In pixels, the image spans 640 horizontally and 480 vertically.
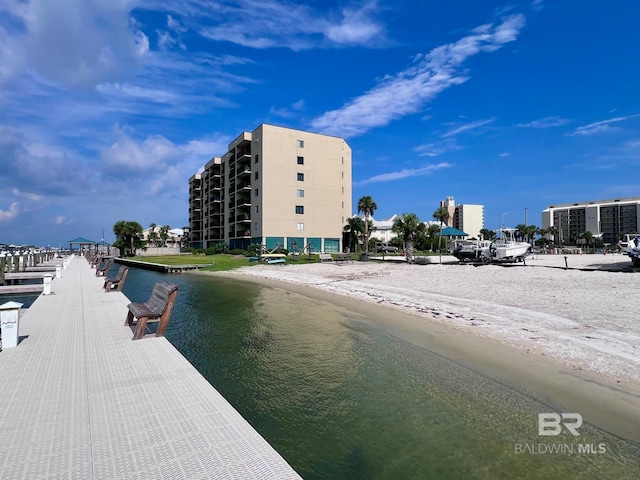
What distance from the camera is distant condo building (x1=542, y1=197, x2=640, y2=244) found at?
132625 millimetres

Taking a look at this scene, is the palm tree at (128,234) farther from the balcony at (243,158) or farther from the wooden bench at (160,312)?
the wooden bench at (160,312)

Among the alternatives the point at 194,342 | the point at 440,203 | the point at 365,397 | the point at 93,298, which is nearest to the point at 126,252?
the point at 93,298

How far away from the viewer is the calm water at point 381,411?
15.1 feet

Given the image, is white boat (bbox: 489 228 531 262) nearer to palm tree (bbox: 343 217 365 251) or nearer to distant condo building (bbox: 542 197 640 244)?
palm tree (bbox: 343 217 365 251)

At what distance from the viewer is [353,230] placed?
76.4m

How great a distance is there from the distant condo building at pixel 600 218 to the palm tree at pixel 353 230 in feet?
275

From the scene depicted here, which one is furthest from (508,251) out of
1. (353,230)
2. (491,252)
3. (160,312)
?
(353,230)

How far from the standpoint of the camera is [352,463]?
4633mm

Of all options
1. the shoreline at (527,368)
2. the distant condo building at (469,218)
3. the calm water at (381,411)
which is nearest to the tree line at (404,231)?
the shoreline at (527,368)

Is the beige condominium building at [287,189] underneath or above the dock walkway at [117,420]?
above

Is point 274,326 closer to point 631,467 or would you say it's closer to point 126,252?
point 631,467

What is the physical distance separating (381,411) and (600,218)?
175910 mm

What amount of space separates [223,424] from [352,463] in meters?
1.72

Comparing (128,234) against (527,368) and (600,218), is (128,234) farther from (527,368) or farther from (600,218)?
(600,218)
